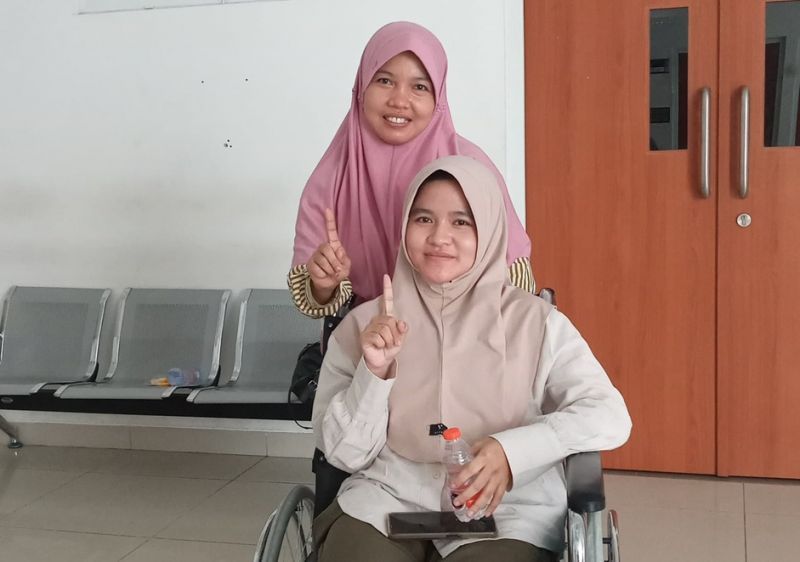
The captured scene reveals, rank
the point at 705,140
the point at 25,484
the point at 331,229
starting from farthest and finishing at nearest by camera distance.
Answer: the point at 25,484 < the point at 705,140 < the point at 331,229

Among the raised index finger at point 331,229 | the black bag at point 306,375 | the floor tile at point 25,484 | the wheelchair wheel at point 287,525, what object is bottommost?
the floor tile at point 25,484

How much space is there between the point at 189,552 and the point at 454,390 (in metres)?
1.64

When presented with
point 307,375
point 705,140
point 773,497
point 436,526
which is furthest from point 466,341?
point 773,497

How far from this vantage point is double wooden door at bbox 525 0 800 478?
3.42 meters

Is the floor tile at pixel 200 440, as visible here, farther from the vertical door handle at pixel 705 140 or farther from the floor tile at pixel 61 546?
the vertical door handle at pixel 705 140

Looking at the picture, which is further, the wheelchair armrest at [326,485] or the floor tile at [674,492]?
the floor tile at [674,492]

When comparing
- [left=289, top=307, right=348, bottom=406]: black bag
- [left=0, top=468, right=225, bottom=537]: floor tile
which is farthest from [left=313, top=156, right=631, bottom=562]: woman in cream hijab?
[left=0, top=468, right=225, bottom=537]: floor tile

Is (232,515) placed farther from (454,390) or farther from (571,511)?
(571,511)

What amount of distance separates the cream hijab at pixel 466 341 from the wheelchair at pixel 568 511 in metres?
0.19

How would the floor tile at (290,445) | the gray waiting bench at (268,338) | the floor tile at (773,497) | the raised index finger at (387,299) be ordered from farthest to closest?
the floor tile at (290,445), the gray waiting bench at (268,338), the floor tile at (773,497), the raised index finger at (387,299)

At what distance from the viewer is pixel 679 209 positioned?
11.6 ft

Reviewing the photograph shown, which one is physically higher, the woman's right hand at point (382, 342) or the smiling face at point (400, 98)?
the smiling face at point (400, 98)

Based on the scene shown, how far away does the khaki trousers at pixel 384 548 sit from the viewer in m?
1.56

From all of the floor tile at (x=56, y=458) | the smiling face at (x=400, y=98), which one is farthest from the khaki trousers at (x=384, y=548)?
the floor tile at (x=56, y=458)
